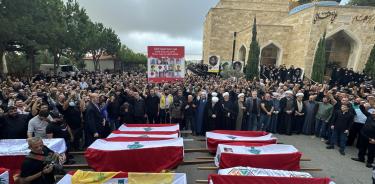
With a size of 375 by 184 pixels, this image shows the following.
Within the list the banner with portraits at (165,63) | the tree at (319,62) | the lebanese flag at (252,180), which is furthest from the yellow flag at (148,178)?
the tree at (319,62)

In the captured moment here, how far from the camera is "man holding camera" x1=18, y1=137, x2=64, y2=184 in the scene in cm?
370

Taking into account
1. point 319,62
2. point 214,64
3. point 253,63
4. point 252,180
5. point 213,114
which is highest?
point 319,62

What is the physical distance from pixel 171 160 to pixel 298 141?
223 inches

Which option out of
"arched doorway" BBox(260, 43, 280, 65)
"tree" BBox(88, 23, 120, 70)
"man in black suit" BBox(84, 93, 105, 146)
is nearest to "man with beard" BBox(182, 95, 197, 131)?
"man in black suit" BBox(84, 93, 105, 146)

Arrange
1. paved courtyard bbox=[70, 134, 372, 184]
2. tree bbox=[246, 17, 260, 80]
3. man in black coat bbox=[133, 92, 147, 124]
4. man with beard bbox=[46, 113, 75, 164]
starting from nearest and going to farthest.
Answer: man with beard bbox=[46, 113, 75, 164]
paved courtyard bbox=[70, 134, 372, 184]
man in black coat bbox=[133, 92, 147, 124]
tree bbox=[246, 17, 260, 80]

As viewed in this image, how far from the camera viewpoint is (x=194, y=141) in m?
8.93

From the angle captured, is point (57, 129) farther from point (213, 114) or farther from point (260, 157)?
point (213, 114)

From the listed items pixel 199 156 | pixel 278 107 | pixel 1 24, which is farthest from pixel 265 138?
pixel 1 24

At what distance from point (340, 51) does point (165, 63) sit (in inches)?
918

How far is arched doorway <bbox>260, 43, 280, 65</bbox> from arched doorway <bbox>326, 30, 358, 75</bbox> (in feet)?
17.5

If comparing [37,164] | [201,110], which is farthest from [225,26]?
[37,164]

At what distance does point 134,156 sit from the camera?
5.89 meters

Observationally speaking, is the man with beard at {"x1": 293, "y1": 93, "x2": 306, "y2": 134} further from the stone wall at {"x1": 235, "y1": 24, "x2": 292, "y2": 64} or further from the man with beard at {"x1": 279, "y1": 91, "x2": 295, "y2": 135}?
the stone wall at {"x1": 235, "y1": 24, "x2": 292, "y2": 64}

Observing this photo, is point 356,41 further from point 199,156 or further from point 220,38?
point 199,156
